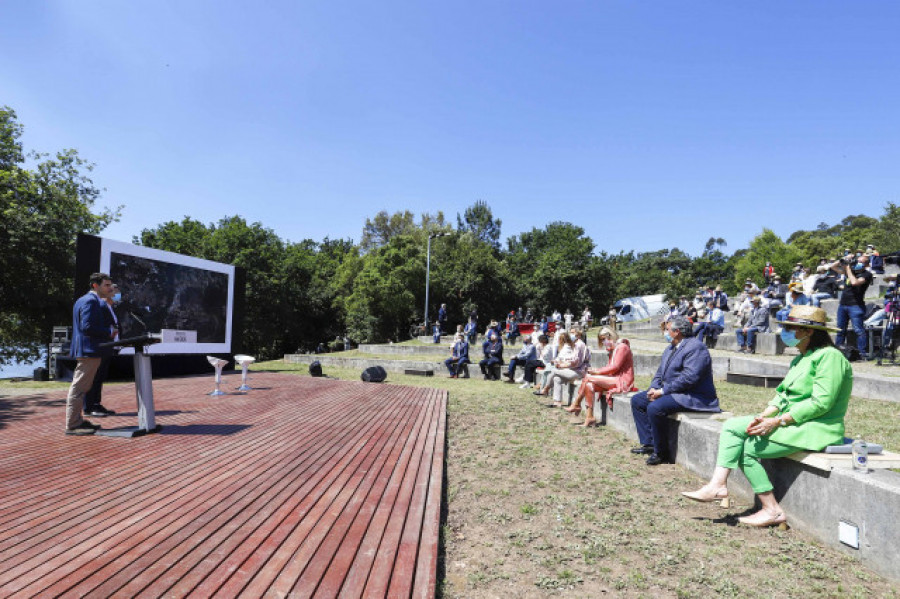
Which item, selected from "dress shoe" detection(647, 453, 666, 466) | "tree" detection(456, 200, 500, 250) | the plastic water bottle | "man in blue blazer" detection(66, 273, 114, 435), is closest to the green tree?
"tree" detection(456, 200, 500, 250)

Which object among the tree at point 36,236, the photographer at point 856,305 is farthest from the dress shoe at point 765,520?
the tree at point 36,236

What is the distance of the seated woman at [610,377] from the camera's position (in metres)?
6.91

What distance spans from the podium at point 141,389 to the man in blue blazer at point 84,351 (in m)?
0.24

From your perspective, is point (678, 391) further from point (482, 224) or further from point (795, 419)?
point (482, 224)

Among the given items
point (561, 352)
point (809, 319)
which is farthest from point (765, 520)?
point (561, 352)

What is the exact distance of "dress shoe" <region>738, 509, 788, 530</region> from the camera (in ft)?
11.3

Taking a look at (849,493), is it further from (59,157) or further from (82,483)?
(59,157)

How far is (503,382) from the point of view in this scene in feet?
46.8

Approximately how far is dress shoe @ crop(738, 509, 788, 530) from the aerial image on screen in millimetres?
12388

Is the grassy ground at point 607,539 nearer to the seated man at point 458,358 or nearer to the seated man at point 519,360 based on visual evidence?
the seated man at point 519,360

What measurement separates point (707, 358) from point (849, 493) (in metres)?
2.05

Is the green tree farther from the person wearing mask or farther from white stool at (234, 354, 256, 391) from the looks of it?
white stool at (234, 354, 256, 391)

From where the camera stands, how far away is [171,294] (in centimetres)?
1403

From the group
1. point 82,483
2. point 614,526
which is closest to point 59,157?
point 82,483
